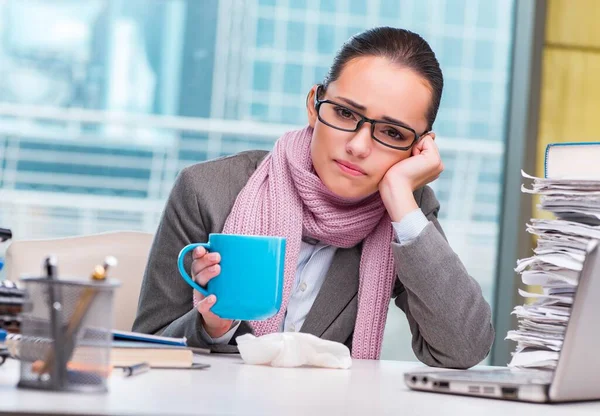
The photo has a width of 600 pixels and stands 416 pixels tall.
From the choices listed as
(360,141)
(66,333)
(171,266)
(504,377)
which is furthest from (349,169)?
(66,333)

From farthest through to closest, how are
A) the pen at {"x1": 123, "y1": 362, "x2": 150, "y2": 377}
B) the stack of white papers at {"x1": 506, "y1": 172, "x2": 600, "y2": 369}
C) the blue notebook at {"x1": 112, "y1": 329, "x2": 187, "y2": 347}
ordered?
the stack of white papers at {"x1": 506, "y1": 172, "x2": 600, "y2": 369} → the blue notebook at {"x1": 112, "y1": 329, "x2": 187, "y2": 347} → the pen at {"x1": 123, "y1": 362, "x2": 150, "y2": 377}

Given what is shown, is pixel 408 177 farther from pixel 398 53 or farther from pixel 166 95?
pixel 166 95

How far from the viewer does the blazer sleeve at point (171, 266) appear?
4.81 ft

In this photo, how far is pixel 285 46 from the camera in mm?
9086

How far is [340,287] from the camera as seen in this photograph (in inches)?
62.4

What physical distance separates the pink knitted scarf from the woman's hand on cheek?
3.8 inches

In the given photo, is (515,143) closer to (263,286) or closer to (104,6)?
(263,286)

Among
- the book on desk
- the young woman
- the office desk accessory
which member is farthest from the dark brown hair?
the office desk accessory

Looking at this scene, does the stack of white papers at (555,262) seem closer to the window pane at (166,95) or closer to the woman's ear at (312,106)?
the woman's ear at (312,106)

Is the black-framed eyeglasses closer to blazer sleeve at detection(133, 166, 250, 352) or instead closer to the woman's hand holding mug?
blazer sleeve at detection(133, 166, 250, 352)

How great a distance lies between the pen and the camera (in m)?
0.89

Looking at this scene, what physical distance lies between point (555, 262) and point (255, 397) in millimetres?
512

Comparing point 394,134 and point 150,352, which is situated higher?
point 394,134

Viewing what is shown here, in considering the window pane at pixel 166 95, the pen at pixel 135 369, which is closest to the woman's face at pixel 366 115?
the pen at pixel 135 369
